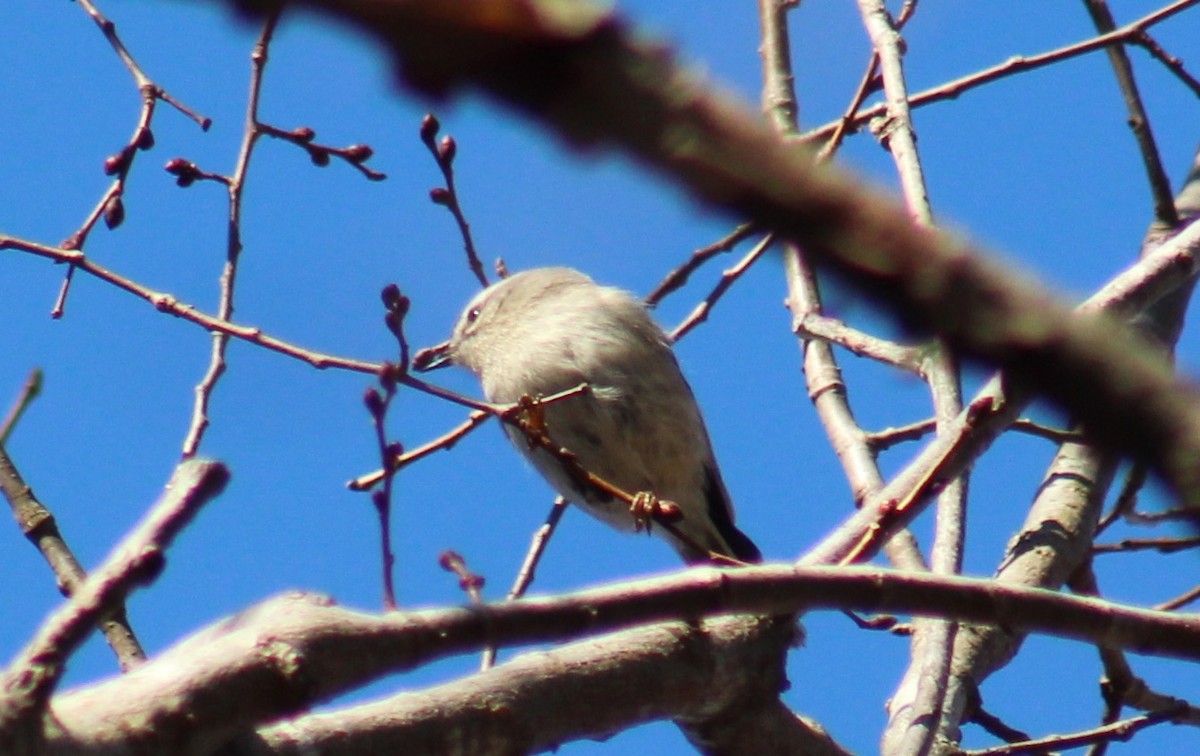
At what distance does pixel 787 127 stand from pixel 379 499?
2.69 metres

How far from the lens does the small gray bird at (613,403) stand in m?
5.29

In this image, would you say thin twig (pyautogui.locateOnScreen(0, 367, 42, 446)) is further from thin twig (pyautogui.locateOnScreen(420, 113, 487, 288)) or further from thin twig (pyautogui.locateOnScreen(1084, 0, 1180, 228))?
thin twig (pyautogui.locateOnScreen(1084, 0, 1180, 228))

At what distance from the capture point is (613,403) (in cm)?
531

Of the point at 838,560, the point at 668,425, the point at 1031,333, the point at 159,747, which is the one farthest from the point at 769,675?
the point at 668,425

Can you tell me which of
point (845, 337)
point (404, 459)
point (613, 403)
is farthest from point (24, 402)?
point (613, 403)

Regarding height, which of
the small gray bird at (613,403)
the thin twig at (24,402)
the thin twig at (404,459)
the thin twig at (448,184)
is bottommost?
the thin twig at (24,402)

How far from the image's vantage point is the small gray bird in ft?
17.4

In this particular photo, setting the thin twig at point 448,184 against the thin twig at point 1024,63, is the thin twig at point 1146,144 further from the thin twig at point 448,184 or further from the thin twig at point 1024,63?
the thin twig at point 448,184

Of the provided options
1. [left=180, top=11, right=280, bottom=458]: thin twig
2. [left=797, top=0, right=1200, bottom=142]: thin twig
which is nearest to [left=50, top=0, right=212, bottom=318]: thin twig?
[left=180, top=11, right=280, bottom=458]: thin twig

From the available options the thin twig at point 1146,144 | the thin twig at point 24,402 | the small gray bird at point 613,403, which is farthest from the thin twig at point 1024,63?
the thin twig at point 24,402

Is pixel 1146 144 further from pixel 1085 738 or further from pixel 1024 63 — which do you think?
pixel 1085 738

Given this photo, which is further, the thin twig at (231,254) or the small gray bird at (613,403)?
the small gray bird at (613,403)

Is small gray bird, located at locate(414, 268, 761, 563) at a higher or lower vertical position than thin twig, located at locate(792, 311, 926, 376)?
higher

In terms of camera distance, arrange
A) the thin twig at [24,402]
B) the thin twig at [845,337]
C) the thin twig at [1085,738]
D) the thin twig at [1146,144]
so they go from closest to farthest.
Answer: the thin twig at [24,402] → the thin twig at [1085,738] → the thin twig at [845,337] → the thin twig at [1146,144]
